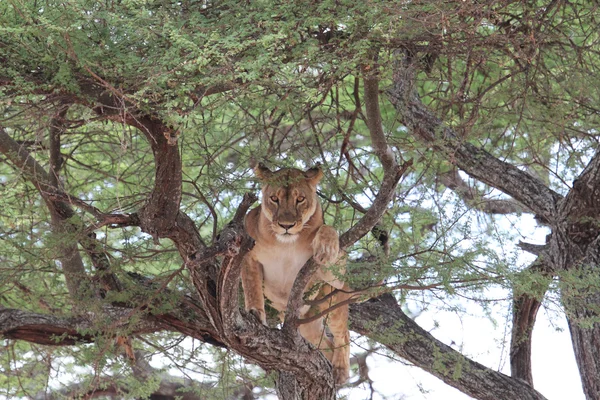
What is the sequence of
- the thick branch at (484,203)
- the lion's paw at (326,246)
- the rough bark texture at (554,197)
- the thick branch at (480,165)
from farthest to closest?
the thick branch at (484,203), the thick branch at (480,165), the rough bark texture at (554,197), the lion's paw at (326,246)

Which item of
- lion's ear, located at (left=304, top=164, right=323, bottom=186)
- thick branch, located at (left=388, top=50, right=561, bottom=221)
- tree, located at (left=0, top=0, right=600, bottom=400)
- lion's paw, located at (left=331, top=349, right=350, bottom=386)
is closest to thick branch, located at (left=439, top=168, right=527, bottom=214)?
tree, located at (left=0, top=0, right=600, bottom=400)

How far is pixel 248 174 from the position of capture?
6508 mm

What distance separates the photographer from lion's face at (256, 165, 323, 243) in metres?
5.52

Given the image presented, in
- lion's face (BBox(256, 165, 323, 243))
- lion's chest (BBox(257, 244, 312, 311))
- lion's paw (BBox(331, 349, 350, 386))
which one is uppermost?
lion's face (BBox(256, 165, 323, 243))

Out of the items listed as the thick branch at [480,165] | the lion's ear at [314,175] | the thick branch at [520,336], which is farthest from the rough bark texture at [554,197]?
the lion's ear at [314,175]

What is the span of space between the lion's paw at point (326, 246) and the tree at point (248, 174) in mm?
87

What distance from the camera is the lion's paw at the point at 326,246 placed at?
5.16m

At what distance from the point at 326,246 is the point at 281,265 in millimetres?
633

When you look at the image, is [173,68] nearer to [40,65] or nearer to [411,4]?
[40,65]

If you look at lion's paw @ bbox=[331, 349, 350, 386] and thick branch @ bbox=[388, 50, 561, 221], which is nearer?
lion's paw @ bbox=[331, 349, 350, 386]

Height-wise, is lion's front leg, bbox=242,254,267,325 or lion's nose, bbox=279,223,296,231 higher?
lion's nose, bbox=279,223,296,231

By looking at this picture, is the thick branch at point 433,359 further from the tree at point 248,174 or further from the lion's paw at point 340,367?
the lion's paw at point 340,367

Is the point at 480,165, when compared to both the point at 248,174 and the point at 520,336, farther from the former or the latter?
the point at 248,174

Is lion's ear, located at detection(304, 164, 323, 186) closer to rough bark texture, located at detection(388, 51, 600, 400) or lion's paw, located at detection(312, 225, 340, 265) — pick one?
lion's paw, located at detection(312, 225, 340, 265)
